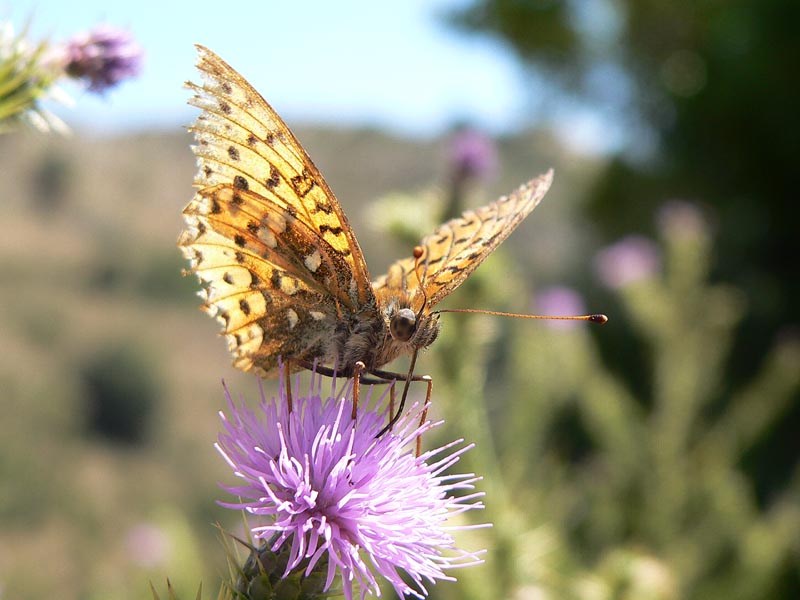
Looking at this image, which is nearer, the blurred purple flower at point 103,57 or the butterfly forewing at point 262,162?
the butterfly forewing at point 262,162

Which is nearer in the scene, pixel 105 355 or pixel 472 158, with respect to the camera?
pixel 472 158

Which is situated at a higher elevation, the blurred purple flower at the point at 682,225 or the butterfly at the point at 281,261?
the blurred purple flower at the point at 682,225

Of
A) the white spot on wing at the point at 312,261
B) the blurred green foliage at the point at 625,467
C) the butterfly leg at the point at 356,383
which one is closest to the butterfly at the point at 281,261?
the white spot on wing at the point at 312,261

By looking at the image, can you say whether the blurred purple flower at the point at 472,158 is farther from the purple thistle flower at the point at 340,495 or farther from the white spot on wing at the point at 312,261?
the purple thistle flower at the point at 340,495

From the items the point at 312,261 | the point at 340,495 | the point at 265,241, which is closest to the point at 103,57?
the point at 265,241

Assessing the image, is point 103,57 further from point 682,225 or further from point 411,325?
point 682,225

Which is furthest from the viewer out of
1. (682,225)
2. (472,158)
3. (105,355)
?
(105,355)
